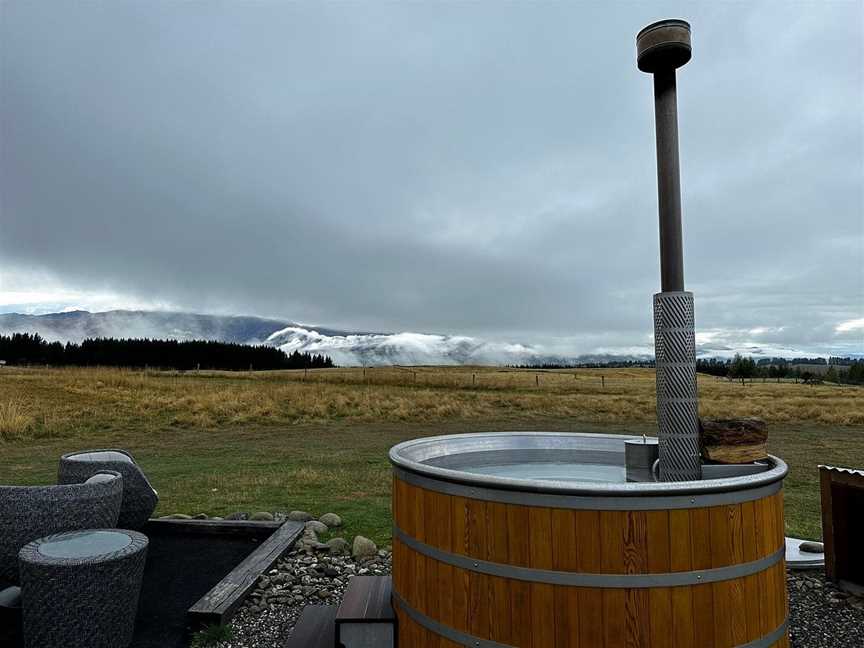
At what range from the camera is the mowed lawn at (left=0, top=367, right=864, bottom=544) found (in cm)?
905

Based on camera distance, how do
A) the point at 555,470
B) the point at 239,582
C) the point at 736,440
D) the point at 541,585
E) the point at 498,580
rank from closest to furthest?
the point at 541,585
the point at 498,580
the point at 736,440
the point at 555,470
the point at 239,582

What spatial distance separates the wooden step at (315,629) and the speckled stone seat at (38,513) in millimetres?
1963

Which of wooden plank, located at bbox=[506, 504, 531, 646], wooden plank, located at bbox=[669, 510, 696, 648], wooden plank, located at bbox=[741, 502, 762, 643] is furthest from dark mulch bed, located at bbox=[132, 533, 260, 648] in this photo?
wooden plank, located at bbox=[741, 502, 762, 643]

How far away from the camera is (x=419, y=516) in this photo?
10.8 feet

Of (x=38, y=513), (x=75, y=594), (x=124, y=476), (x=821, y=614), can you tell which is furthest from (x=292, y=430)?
(x=821, y=614)

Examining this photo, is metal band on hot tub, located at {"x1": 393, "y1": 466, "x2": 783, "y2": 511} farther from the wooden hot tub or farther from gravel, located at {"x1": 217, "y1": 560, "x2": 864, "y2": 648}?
gravel, located at {"x1": 217, "y1": 560, "x2": 864, "y2": 648}

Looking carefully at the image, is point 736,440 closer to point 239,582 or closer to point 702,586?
point 702,586

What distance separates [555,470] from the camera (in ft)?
15.5

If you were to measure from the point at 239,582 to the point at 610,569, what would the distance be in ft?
12.3

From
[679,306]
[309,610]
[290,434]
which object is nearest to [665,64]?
[679,306]

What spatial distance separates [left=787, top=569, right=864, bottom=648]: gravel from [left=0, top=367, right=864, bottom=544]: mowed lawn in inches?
77.9

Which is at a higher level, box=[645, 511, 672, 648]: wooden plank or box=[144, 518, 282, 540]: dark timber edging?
box=[645, 511, 672, 648]: wooden plank

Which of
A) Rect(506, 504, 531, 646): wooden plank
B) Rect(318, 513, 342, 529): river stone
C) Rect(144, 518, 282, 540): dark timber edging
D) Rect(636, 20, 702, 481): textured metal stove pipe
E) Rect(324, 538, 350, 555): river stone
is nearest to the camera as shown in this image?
Rect(506, 504, 531, 646): wooden plank

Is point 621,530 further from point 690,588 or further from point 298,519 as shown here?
point 298,519
